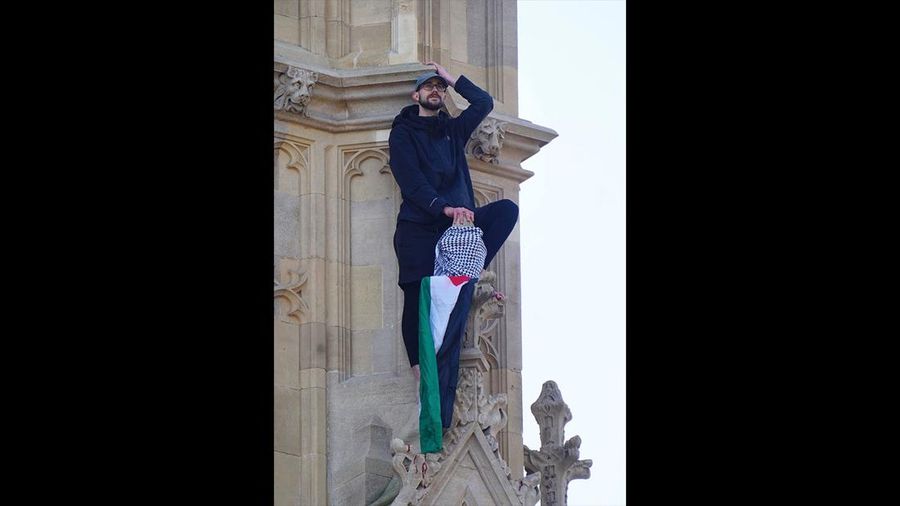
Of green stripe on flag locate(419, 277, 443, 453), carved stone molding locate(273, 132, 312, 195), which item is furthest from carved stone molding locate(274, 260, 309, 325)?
green stripe on flag locate(419, 277, 443, 453)

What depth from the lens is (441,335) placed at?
25.0 m

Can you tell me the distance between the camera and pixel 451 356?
24953mm

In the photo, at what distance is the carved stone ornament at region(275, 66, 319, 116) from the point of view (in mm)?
25141

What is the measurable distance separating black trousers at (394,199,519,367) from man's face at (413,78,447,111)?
28.8 inches

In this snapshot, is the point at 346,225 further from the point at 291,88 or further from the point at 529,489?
the point at 529,489

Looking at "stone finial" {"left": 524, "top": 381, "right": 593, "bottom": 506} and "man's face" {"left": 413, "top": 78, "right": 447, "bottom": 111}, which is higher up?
"man's face" {"left": 413, "top": 78, "right": 447, "bottom": 111}

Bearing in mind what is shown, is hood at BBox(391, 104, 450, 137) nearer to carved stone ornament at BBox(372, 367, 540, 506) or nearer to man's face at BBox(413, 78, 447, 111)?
man's face at BBox(413, 78, 447, 111)

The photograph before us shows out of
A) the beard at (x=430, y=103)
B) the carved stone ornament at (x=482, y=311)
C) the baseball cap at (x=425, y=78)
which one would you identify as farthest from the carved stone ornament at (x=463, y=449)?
the baseball cap at (x=425, y=78)

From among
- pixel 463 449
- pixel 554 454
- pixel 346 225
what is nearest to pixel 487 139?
pixel 346 225
